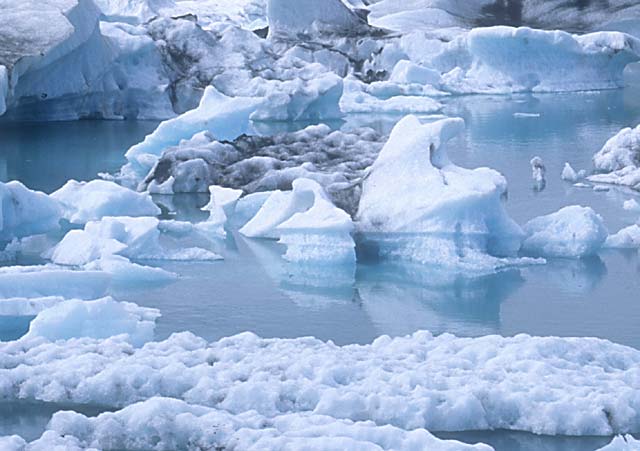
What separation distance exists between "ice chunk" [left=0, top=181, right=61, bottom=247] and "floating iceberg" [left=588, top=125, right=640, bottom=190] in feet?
17.2

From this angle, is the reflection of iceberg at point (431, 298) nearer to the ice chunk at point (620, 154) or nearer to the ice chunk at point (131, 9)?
the ice chunk at point (620, 154)

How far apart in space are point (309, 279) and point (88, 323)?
1986 millimetres

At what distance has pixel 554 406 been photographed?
172 inches

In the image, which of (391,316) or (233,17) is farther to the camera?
(233,17)

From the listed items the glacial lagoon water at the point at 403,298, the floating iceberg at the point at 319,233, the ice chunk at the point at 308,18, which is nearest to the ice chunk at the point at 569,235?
the glacial lagoon water at the point at 403,298

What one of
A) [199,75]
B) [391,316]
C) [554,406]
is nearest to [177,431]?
[554,406]

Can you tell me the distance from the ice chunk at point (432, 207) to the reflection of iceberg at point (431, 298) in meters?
Result: 0.18

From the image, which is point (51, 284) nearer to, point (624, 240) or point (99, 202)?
point (99, 202)

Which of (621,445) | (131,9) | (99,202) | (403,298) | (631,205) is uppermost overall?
(131,9)

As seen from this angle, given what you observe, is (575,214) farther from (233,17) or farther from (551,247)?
(233,17)

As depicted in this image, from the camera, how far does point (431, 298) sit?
6.76 m

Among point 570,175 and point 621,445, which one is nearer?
point 621,445

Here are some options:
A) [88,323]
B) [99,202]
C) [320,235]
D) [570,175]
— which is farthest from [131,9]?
[88,323]

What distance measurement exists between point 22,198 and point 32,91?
7.81m
